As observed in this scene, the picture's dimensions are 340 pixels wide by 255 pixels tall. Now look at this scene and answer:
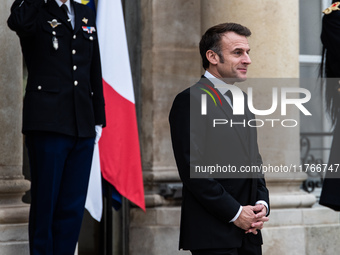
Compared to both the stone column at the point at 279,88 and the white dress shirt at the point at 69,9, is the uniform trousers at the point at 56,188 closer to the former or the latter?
the white dress shirt at the point at 69,9

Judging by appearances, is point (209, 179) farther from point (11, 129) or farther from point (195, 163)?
point (11, 129)

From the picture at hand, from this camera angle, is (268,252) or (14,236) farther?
(268,252)

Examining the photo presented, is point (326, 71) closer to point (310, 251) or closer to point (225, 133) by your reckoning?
point (225, 133)

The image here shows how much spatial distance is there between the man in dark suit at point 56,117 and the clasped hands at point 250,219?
1.27 meters

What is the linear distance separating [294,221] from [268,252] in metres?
0.43

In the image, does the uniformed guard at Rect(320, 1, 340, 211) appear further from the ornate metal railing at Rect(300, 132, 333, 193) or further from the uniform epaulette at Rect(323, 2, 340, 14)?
the ornate metal railing at Rect(300, 132, 333, 193)

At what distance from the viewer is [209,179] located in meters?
3.46

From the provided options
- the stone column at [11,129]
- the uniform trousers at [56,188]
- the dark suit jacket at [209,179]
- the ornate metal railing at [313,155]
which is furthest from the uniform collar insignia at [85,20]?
the ornate metal railing at [313,155]

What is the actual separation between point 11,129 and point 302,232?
2528 mm

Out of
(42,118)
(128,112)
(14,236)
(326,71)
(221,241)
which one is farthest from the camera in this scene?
(128,112)

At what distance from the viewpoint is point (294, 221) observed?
6.15 m

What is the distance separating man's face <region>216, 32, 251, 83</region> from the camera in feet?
12.4

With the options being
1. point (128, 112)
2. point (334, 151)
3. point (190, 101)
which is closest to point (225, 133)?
point (190, 101)

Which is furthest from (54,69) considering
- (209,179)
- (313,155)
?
(313,155)
